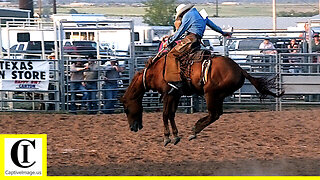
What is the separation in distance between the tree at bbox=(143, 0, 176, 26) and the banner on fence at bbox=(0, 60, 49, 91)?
30.1 metres

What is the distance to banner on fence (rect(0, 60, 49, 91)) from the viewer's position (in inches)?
630

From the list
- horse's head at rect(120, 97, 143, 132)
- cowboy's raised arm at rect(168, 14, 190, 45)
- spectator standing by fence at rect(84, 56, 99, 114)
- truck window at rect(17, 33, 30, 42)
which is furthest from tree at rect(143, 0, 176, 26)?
cowboy's raised arm at rect(168, 14, 190, 45)

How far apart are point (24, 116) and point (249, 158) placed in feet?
21.3

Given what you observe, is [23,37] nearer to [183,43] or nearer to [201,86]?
[183,43]

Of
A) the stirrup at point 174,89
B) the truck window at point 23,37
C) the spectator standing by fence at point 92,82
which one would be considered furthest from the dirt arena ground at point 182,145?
the truck window at point 23,37

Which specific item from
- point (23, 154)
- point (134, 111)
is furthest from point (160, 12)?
point (23, 154)

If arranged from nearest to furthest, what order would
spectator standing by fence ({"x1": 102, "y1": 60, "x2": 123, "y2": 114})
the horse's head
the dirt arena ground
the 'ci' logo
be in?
the 'ci' logo
the dirt arena ground
the horse's head
spectator standing by fence ({"x1": 102, "y1": 60, "x2": 123, "y2": 114})

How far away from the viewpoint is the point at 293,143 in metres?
11.1

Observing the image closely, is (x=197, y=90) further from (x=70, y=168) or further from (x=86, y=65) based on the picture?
(x=86, y=65)

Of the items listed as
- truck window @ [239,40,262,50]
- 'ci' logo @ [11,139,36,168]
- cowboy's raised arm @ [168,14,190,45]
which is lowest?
'ci' logo @ [11,139,36,168]

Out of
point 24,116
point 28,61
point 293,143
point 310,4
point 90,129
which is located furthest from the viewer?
point 310,4

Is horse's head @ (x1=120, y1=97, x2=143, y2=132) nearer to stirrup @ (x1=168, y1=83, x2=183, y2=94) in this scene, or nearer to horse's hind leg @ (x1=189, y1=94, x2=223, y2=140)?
stirrup @ (x1=168, y1=83, x2=183, y2=94)

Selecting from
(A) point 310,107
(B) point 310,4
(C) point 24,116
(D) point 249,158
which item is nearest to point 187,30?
(D) point 249,158

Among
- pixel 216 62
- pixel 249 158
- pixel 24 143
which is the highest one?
pixel 216 62
